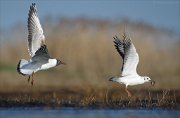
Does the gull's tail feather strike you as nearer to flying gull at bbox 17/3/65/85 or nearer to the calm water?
flying gull at bbox 17/3/65/85

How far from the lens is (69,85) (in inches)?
909

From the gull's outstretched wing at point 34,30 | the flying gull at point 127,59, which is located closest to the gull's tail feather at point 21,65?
the gull's outstretched wing at point 34,30

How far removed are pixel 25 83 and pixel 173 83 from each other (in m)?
4.89

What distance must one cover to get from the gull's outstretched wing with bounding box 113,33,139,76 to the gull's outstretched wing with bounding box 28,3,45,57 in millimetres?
1867

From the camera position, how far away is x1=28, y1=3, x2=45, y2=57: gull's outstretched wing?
16.7m

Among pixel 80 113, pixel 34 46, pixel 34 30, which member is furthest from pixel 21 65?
pixel 80 113

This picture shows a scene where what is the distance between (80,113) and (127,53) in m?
2.91

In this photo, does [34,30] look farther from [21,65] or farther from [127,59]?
[127,59]

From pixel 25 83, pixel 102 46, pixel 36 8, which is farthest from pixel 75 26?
pixel 36 8

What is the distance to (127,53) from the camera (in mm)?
15992

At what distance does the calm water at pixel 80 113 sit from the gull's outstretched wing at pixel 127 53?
6.98 feet

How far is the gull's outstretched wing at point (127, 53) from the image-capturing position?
15.9 meters

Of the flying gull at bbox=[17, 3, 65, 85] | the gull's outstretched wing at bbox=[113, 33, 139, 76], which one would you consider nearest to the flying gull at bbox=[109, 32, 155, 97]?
the gull's outstretched wing at bbox=[113, 33, 139, 76]

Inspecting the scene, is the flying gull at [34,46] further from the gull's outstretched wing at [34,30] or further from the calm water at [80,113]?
the calm water at [80,113]
